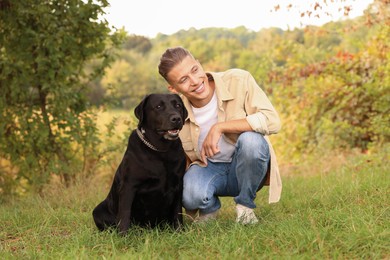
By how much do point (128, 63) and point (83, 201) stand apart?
30303 millimetres

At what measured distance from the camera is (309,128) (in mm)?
9172

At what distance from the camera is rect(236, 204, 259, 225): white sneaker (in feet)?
10.5

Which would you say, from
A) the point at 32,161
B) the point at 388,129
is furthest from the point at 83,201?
the point at 388,129

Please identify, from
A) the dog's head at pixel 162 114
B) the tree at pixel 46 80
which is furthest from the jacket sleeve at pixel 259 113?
the tree at pixel 46 80

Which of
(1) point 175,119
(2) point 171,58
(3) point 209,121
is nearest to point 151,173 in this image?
(1) point 175,119

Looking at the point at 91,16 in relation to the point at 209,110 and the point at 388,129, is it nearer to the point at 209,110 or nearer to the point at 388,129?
the point at 209,110

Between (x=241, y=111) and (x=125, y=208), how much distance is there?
1.06 meters

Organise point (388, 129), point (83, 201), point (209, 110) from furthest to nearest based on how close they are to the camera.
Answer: point (388, 129) < point (83, 201) < point (209, 110)

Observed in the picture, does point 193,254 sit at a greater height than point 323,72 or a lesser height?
lesser

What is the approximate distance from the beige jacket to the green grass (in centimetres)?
39

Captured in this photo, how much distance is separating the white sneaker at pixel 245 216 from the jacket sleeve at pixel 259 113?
1.78 feet

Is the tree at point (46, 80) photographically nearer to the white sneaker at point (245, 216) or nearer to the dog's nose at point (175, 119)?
the dog's nose at point (175, 119)

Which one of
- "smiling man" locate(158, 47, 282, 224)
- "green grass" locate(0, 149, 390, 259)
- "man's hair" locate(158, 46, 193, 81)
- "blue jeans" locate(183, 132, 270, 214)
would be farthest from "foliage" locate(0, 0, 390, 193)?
"blue jeans" locate(183, 132, 270, 214)

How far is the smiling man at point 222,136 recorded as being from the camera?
3.29 meters
